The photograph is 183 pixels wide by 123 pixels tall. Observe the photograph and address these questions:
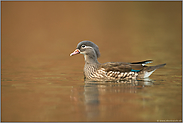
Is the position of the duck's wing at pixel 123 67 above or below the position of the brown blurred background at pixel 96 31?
below

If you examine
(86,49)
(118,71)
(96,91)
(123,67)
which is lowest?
(96,91)

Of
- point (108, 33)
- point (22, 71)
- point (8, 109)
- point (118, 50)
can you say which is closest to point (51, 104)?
point (8, 109)

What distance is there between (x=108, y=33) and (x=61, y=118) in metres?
19.6

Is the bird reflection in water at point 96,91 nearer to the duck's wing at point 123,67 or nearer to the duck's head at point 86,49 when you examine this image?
the duck's wing at point 123,67

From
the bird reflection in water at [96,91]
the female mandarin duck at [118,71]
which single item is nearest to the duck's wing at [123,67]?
the female mandarin duck at [118,71]

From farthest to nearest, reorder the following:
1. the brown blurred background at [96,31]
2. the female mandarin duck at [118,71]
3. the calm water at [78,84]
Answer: the brown blurred background at [96,31]
the female mandarin duck at [118,71]
the calm water at [78,84]

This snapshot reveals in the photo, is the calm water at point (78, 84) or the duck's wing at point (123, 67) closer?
the calm water at point (78, 84)

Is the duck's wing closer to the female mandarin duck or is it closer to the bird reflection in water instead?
the female mandarin duck

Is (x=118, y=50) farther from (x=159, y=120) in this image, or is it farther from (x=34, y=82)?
(x=159, y=120)

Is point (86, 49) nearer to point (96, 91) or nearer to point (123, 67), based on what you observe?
point (123, 67)

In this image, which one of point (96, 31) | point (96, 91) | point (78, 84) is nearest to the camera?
point (96, 91)

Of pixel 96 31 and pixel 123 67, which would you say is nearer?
pixel 123 67

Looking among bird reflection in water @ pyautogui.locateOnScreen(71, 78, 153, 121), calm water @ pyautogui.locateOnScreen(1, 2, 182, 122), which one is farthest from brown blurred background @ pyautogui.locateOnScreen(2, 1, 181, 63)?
bird reflection in water @ pyautogui.locateOnScreen(71, 78, 153, 121)

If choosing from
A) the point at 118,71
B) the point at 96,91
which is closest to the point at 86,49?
the point at 118,71
